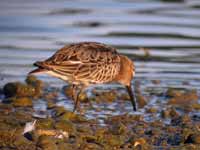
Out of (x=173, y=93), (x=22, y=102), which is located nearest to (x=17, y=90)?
(x=22, y=102)

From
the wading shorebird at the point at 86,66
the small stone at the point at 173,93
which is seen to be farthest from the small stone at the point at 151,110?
the small stone at the point at 173,93

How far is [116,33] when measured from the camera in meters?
18.0

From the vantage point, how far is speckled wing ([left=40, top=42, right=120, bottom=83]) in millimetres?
11258

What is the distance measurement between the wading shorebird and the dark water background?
1.50 ft

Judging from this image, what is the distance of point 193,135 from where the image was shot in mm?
9484

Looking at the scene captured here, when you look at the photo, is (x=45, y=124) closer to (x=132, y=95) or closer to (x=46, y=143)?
(x=46, y=143)

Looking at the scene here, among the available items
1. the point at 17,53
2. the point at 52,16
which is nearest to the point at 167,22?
the point at 52,16

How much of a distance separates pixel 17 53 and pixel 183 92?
413 cm

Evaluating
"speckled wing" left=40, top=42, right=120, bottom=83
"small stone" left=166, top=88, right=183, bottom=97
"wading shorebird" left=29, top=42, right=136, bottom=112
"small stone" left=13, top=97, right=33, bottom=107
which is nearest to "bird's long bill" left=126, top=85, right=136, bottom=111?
"wading shorebird" left=29, top=42, right=136, bottom=112

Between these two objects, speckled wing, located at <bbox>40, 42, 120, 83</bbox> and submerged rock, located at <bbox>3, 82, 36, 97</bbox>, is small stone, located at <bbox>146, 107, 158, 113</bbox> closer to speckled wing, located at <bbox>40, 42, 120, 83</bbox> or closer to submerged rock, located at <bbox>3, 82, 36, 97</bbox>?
speckled wing, located at <bbox>40, 42, 120, 83</bbox>

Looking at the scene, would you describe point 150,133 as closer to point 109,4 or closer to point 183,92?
point 183,92

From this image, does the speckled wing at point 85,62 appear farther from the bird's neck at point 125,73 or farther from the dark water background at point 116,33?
the dark water background at point 116,33

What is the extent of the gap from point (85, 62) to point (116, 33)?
6499mm

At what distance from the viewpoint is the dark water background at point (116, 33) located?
46.0 ft
